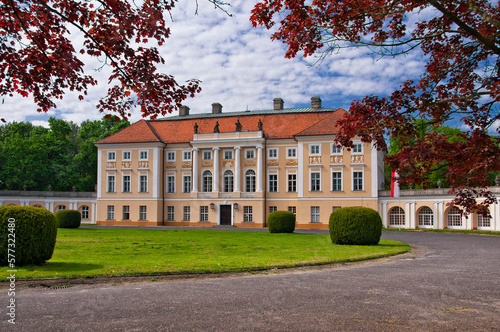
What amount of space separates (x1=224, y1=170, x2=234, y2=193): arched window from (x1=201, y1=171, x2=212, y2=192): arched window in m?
1.68

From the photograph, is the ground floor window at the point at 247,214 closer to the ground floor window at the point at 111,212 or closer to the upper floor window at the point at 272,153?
the upper floor window at the point at 272,153

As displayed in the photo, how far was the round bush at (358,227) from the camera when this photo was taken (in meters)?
19.4

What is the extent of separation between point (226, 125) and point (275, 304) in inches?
1610

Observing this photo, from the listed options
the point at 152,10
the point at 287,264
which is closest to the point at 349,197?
the point at 287,264

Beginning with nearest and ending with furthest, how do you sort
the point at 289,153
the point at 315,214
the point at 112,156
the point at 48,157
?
→ 1. the point at 315,214
2. the point at 289,153
3. the point at 112,156
4. the point at 48,157

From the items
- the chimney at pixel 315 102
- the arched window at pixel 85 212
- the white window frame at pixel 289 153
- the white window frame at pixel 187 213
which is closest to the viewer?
the white window frame at pixel 289 153

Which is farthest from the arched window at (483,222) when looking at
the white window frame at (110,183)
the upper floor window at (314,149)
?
the white window frame at (110,183)

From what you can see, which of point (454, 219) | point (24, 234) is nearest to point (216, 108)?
point (454, 219)

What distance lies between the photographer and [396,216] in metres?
40.1

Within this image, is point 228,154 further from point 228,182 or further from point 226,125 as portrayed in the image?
point 226,125

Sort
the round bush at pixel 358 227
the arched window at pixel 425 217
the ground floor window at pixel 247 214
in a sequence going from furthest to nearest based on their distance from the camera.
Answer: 1. the ground floor window at pixel 247 214
2. the arched window at pixel 425 217
3. the round bush at pixel 358 227

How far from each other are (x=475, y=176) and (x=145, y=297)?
Answer: 5.97 meters

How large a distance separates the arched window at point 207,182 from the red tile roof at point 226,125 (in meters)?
4.44

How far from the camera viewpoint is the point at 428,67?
6.62 meters
